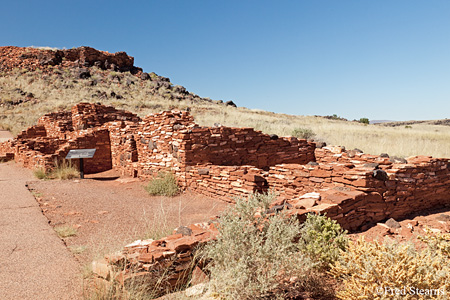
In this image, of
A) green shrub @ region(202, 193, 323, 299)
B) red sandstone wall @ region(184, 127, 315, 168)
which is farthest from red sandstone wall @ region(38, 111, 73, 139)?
green shrub @ region(202, 193, 323, 299)

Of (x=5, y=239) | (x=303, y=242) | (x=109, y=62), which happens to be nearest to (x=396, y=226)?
(x=303, y=242)

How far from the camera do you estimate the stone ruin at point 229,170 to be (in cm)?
320

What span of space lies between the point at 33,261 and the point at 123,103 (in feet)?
77.5

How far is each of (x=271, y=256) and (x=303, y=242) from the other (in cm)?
54

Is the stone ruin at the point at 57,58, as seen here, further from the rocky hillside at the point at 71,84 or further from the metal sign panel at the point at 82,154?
the metal sign panel at the point at 82,154

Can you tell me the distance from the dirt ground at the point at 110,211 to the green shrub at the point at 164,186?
0.20 m

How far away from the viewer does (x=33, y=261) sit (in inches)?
138

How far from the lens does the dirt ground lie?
415 cm

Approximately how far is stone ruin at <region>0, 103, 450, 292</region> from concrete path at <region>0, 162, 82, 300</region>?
1.65ft

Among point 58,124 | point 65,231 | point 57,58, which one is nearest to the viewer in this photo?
point 65,231

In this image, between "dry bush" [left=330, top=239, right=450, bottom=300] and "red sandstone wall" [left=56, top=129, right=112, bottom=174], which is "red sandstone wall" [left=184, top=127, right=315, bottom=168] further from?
"dry bush" [left=330, top=239, right=450, bottom=300]

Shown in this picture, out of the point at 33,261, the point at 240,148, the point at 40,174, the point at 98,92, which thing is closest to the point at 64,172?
the point at 40,174

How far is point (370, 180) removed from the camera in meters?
4.64

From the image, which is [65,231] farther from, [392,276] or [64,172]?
[64,172]
